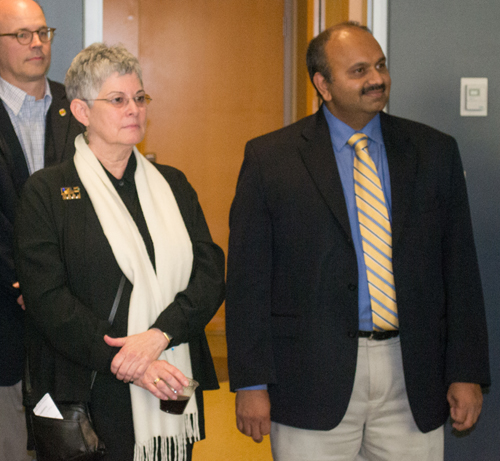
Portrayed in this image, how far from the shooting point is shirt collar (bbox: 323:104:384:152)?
172 cm

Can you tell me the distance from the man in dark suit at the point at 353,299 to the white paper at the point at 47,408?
0.45m

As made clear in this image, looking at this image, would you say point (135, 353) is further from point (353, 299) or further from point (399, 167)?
point (399, 167)

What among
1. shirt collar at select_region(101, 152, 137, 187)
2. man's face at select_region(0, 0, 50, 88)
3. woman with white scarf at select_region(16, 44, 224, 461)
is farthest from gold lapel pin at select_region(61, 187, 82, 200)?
man's face at select_region(0, 0, 50, 88)

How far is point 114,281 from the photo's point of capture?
161 cm

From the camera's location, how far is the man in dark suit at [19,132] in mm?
1926

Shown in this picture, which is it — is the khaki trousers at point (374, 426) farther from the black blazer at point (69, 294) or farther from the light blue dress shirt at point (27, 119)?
the light blue dress shirt at point (27, 119)

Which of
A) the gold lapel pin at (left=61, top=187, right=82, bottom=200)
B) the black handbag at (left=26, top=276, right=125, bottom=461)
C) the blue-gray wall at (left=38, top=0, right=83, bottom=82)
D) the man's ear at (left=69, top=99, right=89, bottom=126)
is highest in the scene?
the blue-gray wall at (left=38, top=0, right=83, bottom=82)

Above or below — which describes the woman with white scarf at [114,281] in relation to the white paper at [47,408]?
above

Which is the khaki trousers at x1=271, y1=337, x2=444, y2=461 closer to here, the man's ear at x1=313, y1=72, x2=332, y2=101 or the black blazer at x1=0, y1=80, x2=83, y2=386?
the man's ear at x1=313, y1=72, x2=332, y2=101

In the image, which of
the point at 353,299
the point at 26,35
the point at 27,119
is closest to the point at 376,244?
the point at 353,299

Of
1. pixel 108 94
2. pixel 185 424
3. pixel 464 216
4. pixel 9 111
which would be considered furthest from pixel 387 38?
→ pixel 185 424

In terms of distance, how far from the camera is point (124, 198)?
1.73m

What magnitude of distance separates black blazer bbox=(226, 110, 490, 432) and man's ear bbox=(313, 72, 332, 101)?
15 centimetres

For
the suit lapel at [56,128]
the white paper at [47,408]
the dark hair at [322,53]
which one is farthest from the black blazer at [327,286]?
the suit lapel at [56,128]
